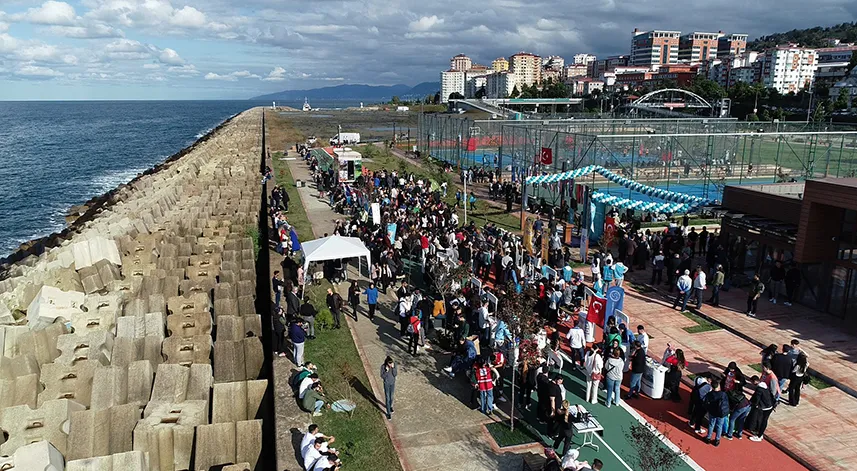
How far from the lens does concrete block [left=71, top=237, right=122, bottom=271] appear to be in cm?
2120

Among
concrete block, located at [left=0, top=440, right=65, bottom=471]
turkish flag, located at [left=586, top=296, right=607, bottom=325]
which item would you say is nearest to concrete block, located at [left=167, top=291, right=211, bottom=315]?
concrete block, located at [left=0, top=440, right=65, bottom=471]

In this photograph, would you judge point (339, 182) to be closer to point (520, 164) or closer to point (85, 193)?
point (520, 164)

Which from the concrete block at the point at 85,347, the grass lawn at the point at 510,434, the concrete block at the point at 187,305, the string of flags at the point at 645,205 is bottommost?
the grass lawn at the point at 510,434

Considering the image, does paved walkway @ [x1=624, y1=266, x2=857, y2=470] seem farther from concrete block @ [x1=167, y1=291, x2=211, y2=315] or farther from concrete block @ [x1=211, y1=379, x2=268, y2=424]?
concrete block @ [x1=167, y1=291, x2=211, y2=315]

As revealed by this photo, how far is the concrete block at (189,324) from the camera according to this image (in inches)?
617

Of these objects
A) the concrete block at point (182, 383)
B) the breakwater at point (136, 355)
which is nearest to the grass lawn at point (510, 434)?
the breakwater at point (136, 355)

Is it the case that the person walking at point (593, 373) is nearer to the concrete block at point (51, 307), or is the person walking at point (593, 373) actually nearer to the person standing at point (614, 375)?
the person standing at point (614, 375)

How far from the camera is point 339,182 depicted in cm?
3669

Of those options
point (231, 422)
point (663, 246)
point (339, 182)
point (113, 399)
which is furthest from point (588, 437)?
point (339, 182)

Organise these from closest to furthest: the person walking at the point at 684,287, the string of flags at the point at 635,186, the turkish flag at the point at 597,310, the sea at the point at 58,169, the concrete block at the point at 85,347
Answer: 1. the concrete block at the point at 85,347
2. the turkish flag at the point at 597,310
3. the person walking at the point at 684,287
4. the string of flags at the point at 635,186
5. the sea at the point at 58,169

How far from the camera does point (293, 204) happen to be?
112 ft

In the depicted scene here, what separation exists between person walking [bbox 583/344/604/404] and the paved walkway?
9.89ft

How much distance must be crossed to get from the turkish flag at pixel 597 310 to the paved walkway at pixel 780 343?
165 cm

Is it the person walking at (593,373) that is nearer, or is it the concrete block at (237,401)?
the concrete block at (237,401)
